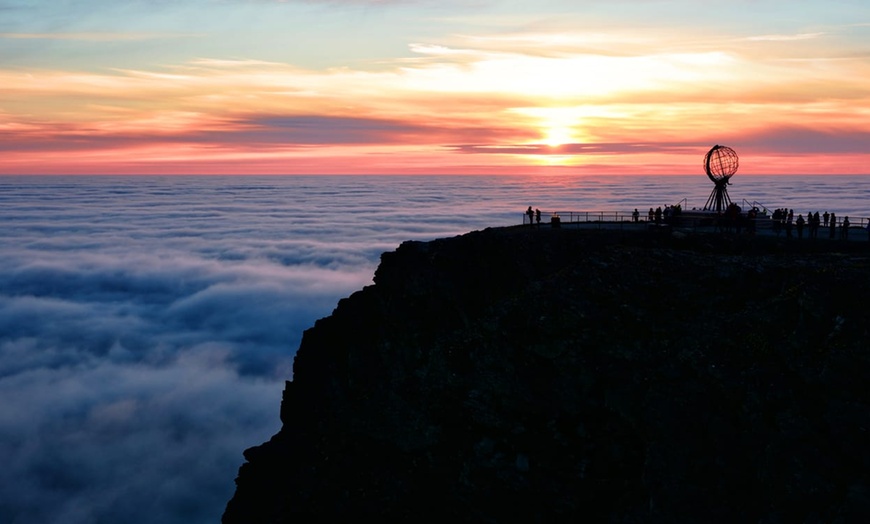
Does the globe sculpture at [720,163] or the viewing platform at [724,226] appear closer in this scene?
the viewing platform at [724,226]

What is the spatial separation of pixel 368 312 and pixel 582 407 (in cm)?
1253

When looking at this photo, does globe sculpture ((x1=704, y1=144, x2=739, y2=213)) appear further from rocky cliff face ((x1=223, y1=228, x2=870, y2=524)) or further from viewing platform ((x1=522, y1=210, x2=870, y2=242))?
rocky cliff face ((x1=223, y1=228, x2=870, y2=524))

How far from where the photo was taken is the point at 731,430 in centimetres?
1958

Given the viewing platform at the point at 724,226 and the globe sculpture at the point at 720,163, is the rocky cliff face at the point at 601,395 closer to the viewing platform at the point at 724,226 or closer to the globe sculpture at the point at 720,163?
the viewing platform at the point at 724,226

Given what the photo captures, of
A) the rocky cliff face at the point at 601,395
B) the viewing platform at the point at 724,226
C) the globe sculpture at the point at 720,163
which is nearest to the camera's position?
the rocky cliff face at the point at 601,395

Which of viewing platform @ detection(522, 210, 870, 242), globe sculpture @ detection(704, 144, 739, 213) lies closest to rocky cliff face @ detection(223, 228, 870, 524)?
viewing platform @ detection(522, 210, 870, 242)

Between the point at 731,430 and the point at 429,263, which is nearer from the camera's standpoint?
the point at 731,430

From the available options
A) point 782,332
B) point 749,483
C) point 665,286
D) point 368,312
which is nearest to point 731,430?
point 749,483

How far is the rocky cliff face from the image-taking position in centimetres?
1891

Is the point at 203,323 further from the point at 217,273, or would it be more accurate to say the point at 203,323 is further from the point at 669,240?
the point at 669,240

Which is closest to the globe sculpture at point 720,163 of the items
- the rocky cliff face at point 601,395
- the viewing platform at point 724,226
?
the viewing platform at point 724,226

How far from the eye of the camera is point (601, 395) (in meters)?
22.3

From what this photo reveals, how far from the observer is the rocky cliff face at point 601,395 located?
18.9 m

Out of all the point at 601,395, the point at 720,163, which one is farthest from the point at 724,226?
the point at 601,395
